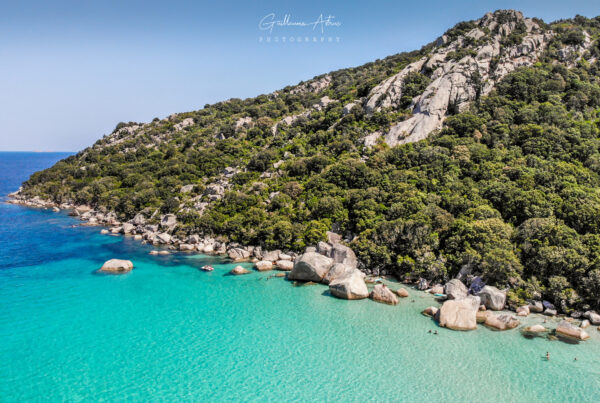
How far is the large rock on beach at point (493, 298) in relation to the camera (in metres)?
33.3

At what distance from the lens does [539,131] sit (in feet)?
193

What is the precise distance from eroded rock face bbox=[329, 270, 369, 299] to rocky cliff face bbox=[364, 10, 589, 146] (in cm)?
4187

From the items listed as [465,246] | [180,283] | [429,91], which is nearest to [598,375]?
[465,246]

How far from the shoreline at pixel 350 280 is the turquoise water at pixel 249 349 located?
4.16 feet

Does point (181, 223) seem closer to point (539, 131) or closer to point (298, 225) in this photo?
point (298, 225)

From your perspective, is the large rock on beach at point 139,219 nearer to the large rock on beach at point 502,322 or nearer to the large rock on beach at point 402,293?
the large rock on beach at point 402,293

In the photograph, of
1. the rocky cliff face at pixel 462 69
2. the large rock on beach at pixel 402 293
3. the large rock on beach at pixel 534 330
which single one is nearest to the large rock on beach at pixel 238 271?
the large rock on beach at pixel 402 293

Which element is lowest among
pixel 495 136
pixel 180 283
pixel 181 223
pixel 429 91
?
pixel 180 283

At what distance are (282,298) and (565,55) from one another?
91.0 metres

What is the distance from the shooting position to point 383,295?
35656 millimetres

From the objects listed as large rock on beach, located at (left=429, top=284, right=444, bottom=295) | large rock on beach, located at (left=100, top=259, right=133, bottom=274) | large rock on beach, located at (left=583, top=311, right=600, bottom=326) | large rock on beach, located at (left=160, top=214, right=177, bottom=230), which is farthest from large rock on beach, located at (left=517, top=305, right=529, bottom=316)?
large rock on beach, located at (left=160, top=214, right=177, bottom=230)

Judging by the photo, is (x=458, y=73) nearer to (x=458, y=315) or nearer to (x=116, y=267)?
(x=458, y=315)

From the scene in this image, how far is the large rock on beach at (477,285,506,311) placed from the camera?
33.3 metres

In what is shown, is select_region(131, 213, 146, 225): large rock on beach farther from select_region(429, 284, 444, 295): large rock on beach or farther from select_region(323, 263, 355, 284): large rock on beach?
select_region(429, 284, 444, 295): large rock on beach
